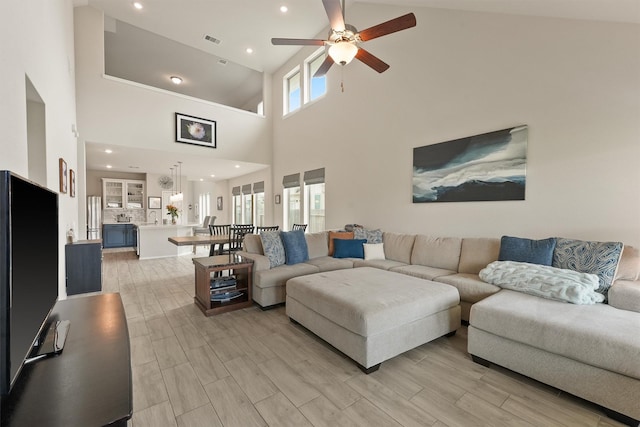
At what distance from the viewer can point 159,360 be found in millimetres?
2189

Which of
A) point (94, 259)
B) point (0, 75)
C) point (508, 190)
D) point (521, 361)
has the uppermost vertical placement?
point (0, 75)

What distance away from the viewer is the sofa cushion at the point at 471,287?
2.62 m

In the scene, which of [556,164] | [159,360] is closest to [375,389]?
[159,360]

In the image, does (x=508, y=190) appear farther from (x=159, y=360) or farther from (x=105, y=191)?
(x=105, y=191)

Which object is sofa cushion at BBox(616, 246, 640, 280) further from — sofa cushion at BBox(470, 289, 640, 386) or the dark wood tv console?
the dark wood tv console

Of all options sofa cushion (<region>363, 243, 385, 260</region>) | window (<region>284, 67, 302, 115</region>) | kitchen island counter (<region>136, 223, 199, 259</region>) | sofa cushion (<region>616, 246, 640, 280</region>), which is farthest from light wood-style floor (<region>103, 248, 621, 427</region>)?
window (<region>284, 67, 302, 115</region>)

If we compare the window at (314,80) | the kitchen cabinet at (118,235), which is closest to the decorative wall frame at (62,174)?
the window at (314,80)

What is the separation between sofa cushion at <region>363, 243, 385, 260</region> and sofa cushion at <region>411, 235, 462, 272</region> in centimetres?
48

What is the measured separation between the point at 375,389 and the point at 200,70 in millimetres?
8253

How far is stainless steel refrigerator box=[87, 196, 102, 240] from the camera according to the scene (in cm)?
799

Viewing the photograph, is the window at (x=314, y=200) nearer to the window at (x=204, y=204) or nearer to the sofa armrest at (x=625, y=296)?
the sofa armrest at (x=625, y=296)

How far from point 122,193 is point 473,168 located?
10.1 m

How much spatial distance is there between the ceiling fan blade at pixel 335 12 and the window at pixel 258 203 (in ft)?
19.4

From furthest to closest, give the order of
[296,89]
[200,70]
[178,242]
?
[200,70]
[296,89]
[178,242]
